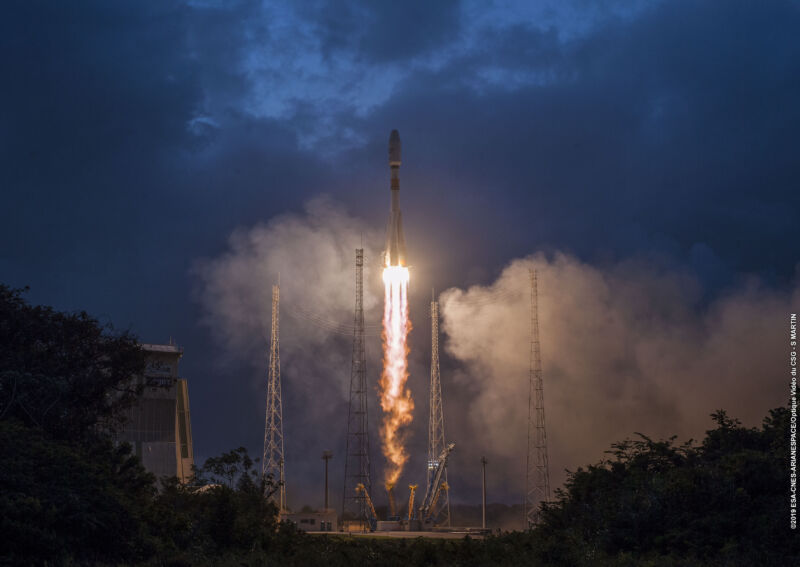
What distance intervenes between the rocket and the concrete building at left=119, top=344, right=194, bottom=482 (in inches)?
1037

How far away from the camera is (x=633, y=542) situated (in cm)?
4322

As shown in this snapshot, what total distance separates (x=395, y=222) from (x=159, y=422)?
33695 millimetres

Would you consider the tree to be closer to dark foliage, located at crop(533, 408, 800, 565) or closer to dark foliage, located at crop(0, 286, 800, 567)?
dark foliage, located at crop(0, 286, 800, 567)

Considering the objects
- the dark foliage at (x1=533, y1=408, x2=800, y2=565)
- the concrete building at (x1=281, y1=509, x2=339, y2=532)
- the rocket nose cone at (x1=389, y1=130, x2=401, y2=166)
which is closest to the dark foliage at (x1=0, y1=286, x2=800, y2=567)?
the dark foliage at (x1=533, y1=408, x2=800, y2=565)

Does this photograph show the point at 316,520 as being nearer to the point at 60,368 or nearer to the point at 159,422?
the point at 159,422

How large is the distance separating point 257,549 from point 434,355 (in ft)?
170

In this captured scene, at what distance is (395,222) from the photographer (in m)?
95.9

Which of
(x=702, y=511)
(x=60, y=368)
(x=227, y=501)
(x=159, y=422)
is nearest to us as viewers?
(x=702, y=511)

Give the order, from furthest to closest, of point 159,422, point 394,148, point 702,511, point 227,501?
point 394,148, point 159,422, point 227,501, point 702,511

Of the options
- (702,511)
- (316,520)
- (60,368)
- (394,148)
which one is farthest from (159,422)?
(702,511)

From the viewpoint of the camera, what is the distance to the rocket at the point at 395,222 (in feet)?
305

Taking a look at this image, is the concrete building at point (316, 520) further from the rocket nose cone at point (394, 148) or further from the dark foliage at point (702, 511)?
A: the dark foliage at point (702, 511)

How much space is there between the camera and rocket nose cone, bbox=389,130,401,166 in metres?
99.7

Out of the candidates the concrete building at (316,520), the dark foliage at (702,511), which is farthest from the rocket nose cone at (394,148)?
the dark foliage at (702,511)
